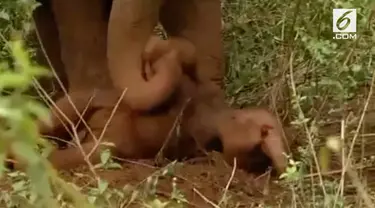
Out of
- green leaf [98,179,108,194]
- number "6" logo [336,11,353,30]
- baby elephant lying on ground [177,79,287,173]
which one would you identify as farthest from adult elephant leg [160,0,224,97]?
number "6" logo [336,11,353,30]

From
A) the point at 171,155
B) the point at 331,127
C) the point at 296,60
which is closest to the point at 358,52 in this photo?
the point at 296,60

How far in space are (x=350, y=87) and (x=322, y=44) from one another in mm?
145

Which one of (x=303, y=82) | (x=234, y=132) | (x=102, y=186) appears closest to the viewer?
(x=102, y=186)

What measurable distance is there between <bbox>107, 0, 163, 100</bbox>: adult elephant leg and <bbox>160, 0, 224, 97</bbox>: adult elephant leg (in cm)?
12

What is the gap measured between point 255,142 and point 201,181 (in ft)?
0.48

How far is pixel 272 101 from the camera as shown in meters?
2.65

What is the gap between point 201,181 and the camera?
→ 2293 mm

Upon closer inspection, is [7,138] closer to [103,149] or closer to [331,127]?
[103,149]

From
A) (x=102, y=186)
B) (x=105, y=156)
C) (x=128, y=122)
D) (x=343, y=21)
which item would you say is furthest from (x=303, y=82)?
(x=102, y=186)

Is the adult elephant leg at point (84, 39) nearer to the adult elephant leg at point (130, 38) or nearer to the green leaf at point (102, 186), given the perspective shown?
the adult elephant leg at point (130, 38)

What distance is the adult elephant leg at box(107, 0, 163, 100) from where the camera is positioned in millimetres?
2285

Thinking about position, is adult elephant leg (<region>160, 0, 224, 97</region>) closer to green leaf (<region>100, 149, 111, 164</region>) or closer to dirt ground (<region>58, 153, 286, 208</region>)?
dirt ground (<region>58, 153, 286, 208</region>)

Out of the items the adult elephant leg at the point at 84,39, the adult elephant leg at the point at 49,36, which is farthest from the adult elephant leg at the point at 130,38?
the adult elephant leg at the point at 49,36

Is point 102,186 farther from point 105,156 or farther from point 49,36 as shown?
point 49,36
